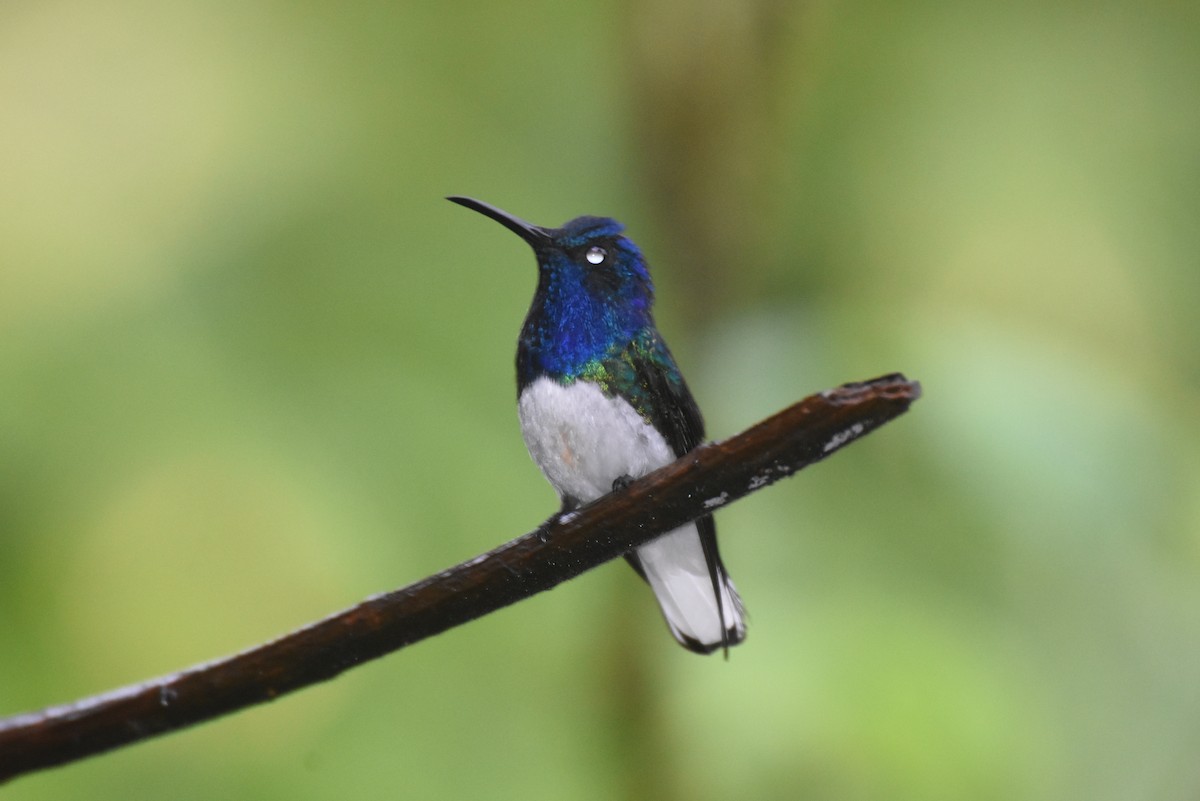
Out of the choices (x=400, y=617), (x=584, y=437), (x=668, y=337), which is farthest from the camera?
(x=668, y=337)

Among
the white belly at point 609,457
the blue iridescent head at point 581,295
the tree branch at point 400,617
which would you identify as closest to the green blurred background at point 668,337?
the white belly at point 609,457

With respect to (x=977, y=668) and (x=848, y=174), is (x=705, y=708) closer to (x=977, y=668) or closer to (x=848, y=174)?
(x=977, y=668)

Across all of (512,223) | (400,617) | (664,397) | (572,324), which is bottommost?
(400,617)

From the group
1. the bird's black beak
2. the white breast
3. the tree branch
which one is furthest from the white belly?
the tree branch

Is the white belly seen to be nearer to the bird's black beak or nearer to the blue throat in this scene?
the blue throat

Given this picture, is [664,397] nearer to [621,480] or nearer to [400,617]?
[621,480]

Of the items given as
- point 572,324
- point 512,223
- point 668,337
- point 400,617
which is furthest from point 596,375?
point 668,337

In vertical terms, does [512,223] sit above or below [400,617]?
above
